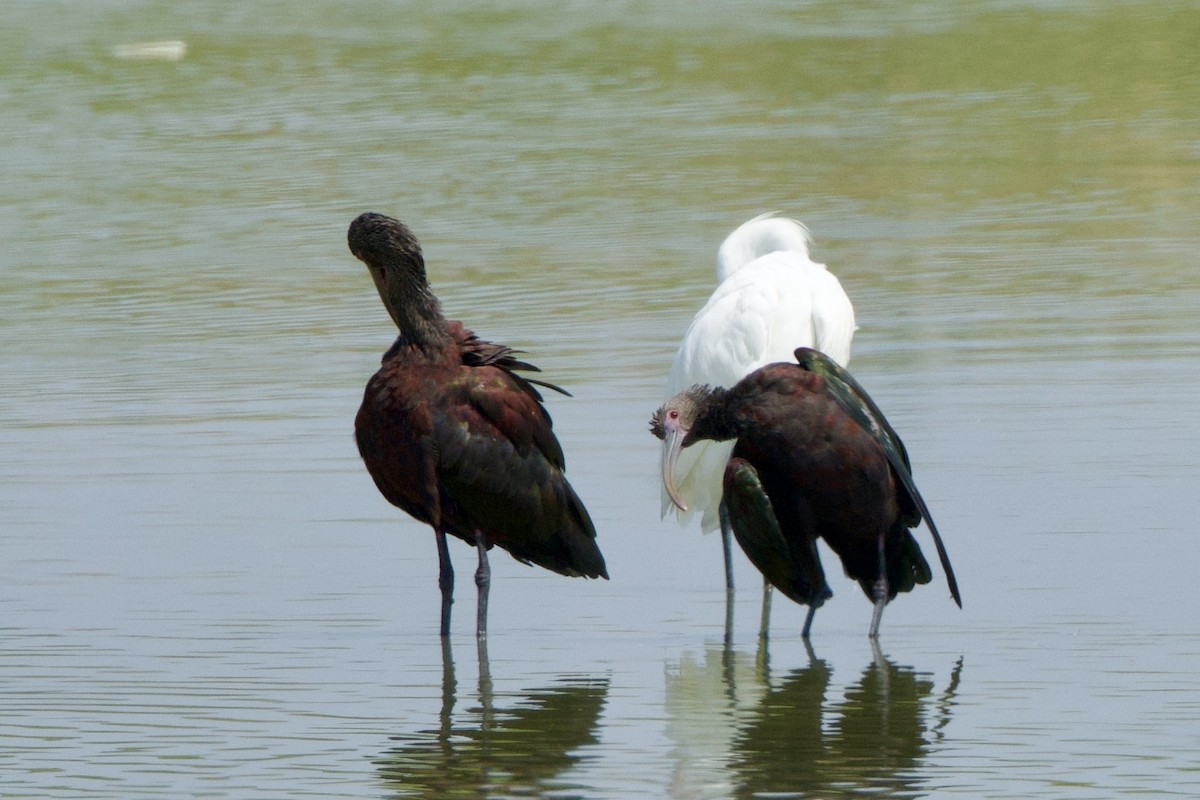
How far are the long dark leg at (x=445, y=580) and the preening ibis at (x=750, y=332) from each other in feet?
4.23

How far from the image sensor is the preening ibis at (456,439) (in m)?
6.98

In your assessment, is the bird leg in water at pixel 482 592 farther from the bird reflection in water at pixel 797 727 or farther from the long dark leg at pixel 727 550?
the long dark leg at pixel 727 550

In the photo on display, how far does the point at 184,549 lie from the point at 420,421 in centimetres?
169

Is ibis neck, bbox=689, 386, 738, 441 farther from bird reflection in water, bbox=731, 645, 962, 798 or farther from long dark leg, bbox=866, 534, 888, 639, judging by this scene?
bird reflection in water, bbox=731, 645, 962, 798

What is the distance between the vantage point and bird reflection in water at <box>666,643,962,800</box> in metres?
5.76

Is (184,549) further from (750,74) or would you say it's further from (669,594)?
(750,74)

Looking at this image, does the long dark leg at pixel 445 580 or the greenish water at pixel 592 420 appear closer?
the greenish water at pixel 592 420

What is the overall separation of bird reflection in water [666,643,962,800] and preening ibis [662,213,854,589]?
1.32 metres

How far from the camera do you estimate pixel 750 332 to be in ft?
28.3

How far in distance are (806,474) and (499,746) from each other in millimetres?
1374

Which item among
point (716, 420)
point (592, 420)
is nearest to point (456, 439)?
point (716, 420)

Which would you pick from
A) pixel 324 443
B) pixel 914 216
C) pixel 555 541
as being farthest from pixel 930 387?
pixel 914 216

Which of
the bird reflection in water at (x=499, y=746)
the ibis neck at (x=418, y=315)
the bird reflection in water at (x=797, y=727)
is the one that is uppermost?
the ibis neck at (x=418, y=315)

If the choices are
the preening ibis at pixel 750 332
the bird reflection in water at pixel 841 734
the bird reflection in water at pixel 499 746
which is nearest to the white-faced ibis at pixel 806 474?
the bird reflection in water at pixel 841 734
